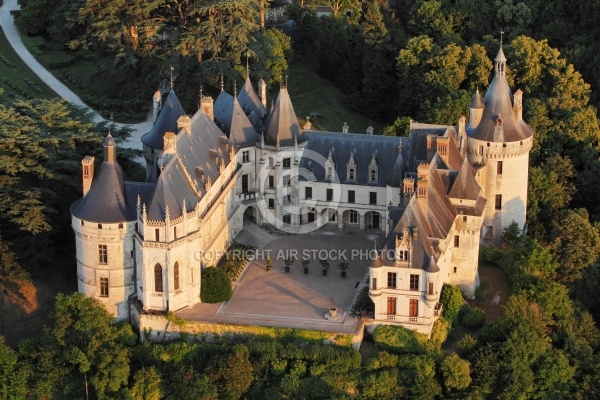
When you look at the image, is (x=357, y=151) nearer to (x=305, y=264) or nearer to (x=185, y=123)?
(x=305, y=264)

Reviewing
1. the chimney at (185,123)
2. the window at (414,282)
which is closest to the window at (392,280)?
the window at (414,282)

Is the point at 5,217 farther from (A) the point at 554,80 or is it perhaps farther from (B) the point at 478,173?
(A) the point at 554,80

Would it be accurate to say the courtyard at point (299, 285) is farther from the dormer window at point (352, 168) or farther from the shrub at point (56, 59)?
the shrub at point (56, 59)

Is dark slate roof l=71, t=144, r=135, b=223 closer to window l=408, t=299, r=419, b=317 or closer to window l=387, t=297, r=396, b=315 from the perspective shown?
window l=387, t=297, r=396, b=315

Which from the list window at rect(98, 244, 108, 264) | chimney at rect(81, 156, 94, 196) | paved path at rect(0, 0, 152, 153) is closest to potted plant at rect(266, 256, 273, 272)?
window at rect(98, 244, 108, 264)

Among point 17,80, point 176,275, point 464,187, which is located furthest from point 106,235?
point 17,80
